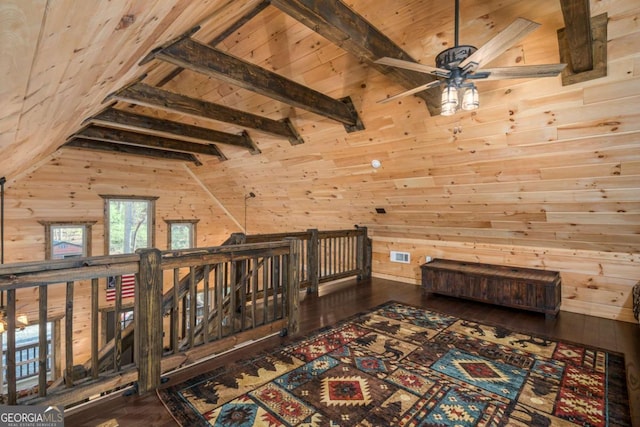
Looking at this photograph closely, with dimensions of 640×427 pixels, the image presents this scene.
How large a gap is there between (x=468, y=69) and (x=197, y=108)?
2.87 meters

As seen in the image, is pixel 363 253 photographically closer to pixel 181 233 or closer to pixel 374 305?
pixel 374 305

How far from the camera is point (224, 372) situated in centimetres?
258

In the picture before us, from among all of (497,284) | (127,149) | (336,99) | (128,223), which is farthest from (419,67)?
(128,223)

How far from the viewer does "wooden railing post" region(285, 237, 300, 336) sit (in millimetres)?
3314

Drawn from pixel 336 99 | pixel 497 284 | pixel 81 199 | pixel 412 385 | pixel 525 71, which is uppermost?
pixel 336 99

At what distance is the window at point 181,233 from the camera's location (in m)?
7.22

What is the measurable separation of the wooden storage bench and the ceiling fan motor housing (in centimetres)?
A: 323

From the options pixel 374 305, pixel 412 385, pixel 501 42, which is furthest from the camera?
pixel 374 305

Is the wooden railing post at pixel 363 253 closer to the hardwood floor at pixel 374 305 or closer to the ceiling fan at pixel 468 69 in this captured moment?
the hardwood floor at pixel 374 305

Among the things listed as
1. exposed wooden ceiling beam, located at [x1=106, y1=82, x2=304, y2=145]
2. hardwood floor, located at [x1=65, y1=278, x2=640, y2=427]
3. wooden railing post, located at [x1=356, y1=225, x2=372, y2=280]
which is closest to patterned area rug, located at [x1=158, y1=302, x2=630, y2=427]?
hardwood floor, located at [x1=65, y1=278, x2=640, y2=427]

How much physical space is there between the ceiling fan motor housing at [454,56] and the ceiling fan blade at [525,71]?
0.15 metres

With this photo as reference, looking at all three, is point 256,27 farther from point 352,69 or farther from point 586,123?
point 586,123

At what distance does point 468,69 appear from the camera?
197 centimetres

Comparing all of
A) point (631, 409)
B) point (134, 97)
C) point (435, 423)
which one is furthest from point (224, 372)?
point (631, 409)
